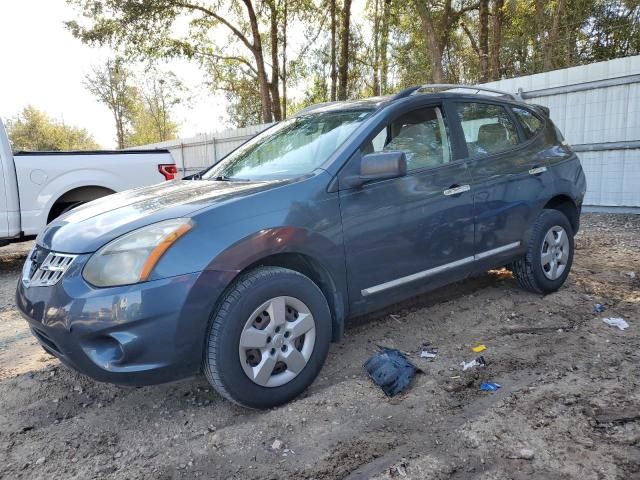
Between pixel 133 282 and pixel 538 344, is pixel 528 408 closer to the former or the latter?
pixel 538 344

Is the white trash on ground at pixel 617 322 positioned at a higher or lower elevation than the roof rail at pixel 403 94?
lower

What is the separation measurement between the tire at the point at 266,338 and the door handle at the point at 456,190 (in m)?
1.27

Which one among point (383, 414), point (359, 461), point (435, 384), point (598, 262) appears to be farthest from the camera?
point (598, 262)

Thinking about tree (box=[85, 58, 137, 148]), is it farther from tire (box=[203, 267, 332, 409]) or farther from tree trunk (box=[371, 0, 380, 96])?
tire (box=[203, 267, 332, 409])

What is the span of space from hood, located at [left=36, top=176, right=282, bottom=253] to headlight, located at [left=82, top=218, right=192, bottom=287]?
6 centimetres

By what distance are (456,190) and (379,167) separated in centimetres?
87

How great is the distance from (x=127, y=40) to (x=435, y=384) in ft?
58.0

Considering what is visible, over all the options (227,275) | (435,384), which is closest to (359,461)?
(435,384)

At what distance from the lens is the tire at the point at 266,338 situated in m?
2.49

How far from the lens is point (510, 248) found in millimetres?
3986

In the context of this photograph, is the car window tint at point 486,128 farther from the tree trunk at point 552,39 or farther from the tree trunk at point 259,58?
the tree trunk at point 259,58

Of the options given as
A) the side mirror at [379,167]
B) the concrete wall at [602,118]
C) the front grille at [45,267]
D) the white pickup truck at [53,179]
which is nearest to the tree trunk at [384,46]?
the concrete wall at [602,118]

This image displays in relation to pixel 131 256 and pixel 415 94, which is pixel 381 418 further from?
pixel 415 94

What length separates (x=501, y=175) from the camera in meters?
3.84
